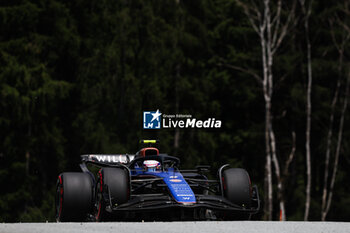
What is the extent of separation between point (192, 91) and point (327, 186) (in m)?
9.27

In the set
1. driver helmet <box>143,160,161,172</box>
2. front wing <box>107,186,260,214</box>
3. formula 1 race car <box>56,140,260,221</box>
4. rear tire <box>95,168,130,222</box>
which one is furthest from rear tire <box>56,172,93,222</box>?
driver helmet <box>143,160,161,172</box>

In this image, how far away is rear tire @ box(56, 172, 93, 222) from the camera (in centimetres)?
1262

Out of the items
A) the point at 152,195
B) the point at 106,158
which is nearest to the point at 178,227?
the point at 152,195

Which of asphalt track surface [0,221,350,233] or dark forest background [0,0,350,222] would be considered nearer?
asphalt track surface [0,221,350,233]

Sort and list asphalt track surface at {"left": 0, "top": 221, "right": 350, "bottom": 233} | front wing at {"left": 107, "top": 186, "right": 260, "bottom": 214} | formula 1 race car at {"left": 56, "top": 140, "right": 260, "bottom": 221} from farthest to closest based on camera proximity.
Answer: formula 1 race car at {"left": 56, "top": 140, "right": 260, "bottom": 221} → front wing at {"left": 107, "top": 186, "right": 260, "bottom": 214} → asphalt track surface at {"left": 0, "top": 221, "right": 350, "bottom": 233}

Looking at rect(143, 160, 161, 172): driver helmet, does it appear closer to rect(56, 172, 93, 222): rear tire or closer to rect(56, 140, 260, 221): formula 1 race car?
rect(56, 140, 260, 221): formula 1 race car

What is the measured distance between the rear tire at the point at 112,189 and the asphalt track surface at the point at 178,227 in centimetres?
191

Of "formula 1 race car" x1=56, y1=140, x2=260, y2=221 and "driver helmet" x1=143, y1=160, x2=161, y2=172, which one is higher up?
"driver helmet" x1=143, y1=160, x2=161, y2=172

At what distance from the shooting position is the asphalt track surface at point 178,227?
364 inches

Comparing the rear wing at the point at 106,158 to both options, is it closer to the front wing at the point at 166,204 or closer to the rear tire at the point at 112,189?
the rear tire at the point at 112,189

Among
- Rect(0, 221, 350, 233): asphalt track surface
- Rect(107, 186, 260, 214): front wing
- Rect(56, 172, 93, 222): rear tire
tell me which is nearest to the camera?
Rect(0, 221, 350, 233): asphalt track surface

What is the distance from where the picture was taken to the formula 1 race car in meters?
11.9

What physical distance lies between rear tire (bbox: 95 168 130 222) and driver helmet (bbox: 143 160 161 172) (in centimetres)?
151

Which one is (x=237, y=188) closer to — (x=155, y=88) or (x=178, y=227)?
(x=178, y=227)
